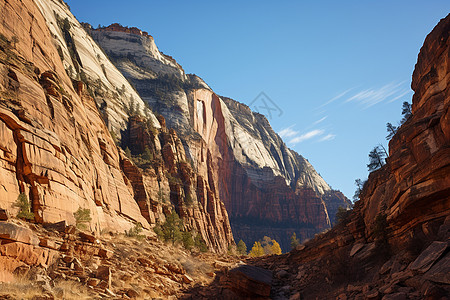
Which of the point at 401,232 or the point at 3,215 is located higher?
the point at 3,215

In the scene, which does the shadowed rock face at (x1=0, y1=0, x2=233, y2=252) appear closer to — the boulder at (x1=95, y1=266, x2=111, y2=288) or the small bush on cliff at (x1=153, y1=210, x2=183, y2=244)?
the small bush on cliff at (x1=153, y1=210, x2=183, y2=244)

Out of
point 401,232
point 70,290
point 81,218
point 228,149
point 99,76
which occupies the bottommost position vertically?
point 401,232

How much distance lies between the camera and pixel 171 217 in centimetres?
4434

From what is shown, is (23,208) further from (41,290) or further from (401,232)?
(401,232)

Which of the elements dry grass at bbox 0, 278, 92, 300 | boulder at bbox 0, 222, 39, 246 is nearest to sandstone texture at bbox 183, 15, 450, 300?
dry grass at bbox 0, 278, 92, 300

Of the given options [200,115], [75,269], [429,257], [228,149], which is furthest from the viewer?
[228,149]

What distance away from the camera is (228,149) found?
125 metres

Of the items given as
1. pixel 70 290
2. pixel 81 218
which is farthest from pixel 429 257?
pixel 81 218

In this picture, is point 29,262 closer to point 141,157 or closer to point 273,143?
point 141,157

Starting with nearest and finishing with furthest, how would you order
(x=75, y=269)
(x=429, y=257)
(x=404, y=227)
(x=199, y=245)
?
(x=429, y=257)
(x=75, y=269)
(x=404, y=227)
(x=199, y=245)

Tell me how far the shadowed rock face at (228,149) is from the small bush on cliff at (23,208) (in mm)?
75435

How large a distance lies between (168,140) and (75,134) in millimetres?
36452

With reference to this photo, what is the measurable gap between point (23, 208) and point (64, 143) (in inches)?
318

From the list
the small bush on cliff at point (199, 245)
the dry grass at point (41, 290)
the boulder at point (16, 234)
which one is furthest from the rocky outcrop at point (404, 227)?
the small bush on cliff at point (199, 245)
